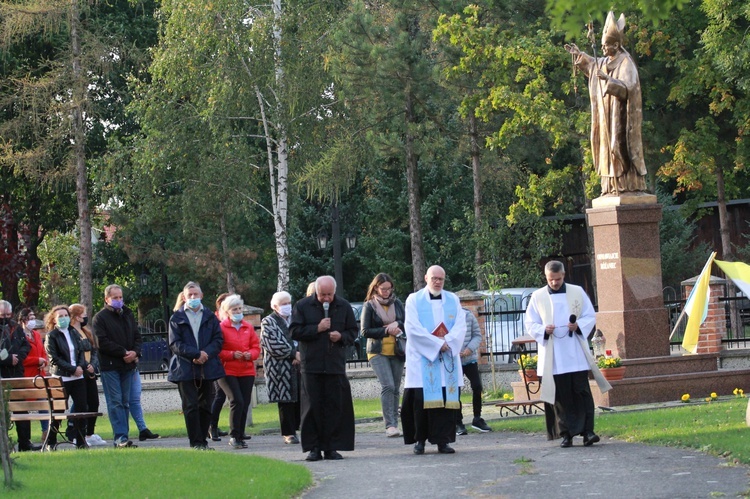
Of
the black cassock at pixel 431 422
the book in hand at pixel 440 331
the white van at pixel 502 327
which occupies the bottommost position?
the black cassock at pixel 431 422

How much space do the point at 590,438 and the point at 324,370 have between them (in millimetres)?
2771

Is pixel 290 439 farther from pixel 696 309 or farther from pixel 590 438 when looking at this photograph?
pixel 696 309

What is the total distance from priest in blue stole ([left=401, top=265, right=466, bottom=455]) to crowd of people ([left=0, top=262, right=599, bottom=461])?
0.5 inches

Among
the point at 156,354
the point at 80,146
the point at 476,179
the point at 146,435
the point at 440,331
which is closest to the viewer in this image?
the point at 440,331

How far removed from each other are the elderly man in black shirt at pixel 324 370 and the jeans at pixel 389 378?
1.37 metres

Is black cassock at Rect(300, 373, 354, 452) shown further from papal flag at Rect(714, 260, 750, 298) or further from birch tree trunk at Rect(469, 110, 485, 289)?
birch tree trunk at Rect(469, 110, 485, 289)

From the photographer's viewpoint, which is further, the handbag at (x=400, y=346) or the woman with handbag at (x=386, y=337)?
the handbag at (x=400, y=346)

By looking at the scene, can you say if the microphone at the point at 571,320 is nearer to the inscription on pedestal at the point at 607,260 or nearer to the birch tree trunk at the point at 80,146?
the inscription on pedestal at the point at 607,260

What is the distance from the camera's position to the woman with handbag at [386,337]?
49.6 feet

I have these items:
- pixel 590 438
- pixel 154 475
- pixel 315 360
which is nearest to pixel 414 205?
pixel 315 360

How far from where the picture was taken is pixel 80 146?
33219 mm

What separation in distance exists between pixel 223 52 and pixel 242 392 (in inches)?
689

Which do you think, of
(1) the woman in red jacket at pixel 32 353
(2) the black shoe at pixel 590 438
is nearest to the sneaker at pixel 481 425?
(2) the black shoe at pixel 590 438

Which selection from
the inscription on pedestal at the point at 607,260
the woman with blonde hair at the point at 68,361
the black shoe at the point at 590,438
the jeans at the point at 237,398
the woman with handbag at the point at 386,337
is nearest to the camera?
the black shoe at the point at 590,438
